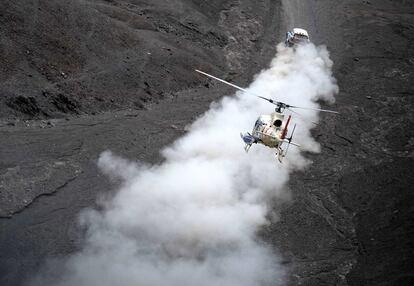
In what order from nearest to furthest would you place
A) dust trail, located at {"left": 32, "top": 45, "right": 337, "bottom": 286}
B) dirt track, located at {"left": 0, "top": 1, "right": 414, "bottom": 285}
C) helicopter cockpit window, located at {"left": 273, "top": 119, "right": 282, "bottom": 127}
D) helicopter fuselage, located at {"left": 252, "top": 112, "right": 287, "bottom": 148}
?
dust trail, located at {"left": 32, "top": 45, "right": 337, "bottom": 286} < dirt track, located at {"left": 0, "top": 1, "right": 414, "bottom": 285} < helicopter fuselage, located at {"left": 252, "top": 112, "right": 287, "bottom": 148} < helicopter cockpit window, located at {"left": 273, "top": 119, "right": 282, "bottom": 127}

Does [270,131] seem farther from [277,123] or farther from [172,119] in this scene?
[172,119]

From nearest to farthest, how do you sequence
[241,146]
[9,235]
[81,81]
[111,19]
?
Result: [9,235], [241,146], [81,81], [111,19]

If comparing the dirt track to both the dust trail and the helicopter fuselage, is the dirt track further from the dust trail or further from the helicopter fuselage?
the helicopter fuselage

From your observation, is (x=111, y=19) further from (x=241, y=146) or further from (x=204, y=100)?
(x=241, y=146)

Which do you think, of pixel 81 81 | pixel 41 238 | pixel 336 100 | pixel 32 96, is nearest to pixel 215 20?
pixel 336 100

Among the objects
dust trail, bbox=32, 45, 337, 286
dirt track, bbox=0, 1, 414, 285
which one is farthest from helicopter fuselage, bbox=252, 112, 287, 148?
dirt track, bbox=0, 1, 414, 285
